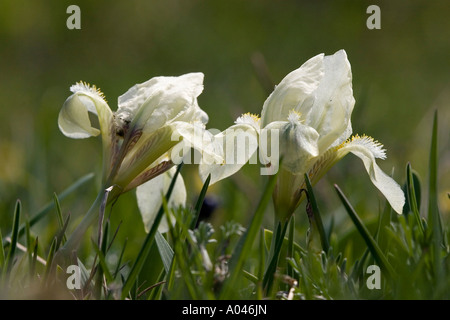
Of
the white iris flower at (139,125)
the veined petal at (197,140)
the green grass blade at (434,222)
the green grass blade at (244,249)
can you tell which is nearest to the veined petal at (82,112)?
the white iris flower at (139,125)

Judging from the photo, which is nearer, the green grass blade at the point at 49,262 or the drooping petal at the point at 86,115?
the green grass blade at the point at 49,262

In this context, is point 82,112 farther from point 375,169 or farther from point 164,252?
point 375,169

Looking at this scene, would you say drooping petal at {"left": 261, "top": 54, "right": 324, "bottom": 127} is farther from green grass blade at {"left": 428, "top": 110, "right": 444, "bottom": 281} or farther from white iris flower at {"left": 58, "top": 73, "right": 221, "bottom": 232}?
green grass blade at {"left": 428, "top": 110, "right": 444, "bottom": 281}

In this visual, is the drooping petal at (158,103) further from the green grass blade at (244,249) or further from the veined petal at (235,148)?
the green grass blade at (244,249)

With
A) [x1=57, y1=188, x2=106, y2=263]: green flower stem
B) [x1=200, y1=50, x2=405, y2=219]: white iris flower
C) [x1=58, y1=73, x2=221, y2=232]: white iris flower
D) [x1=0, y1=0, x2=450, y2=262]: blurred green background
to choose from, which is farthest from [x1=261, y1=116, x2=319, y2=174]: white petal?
[x1=0, y1=0, x2=450, y2=262]: blurred green background

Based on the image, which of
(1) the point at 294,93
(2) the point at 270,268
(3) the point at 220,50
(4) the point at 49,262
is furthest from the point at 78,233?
(3) the point at 220,50
